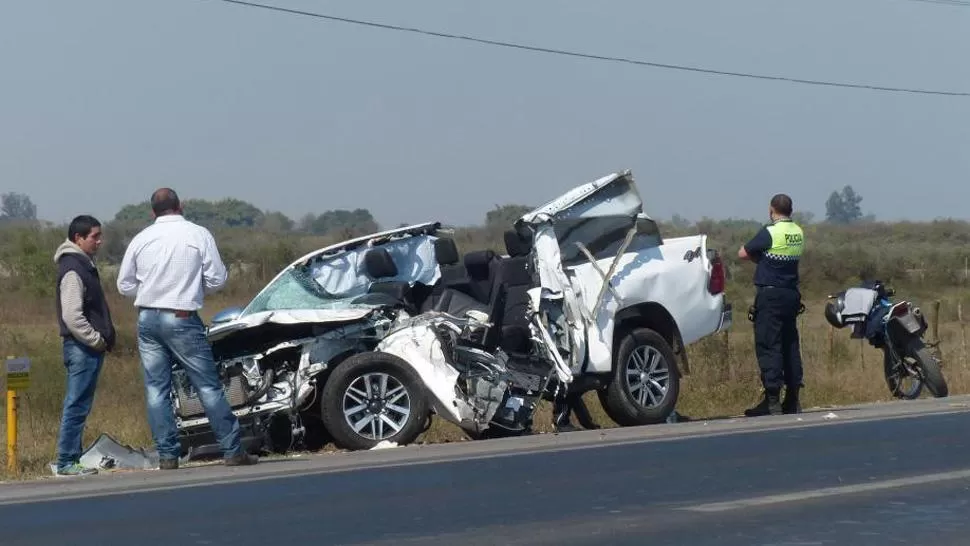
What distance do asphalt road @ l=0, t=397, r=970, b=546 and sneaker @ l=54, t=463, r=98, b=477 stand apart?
10.2 inches

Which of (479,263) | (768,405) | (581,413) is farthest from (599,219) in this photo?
(768,405)

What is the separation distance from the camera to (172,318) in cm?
1130

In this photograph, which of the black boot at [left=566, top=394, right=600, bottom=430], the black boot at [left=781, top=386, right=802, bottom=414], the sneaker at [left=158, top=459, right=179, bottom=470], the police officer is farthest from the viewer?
the black boot at [left=781, top=386, right=802, bottom=414]

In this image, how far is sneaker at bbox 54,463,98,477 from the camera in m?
11.2

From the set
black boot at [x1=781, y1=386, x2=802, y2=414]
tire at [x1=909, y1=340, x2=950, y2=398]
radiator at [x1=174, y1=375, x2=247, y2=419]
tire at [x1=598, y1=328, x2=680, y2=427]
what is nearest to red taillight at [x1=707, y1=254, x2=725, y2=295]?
tire at [x1=598, y1=328, x2=680, y2=427]

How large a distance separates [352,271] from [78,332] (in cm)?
291

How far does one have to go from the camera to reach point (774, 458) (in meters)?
11.1

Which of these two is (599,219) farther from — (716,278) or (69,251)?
(69,251)

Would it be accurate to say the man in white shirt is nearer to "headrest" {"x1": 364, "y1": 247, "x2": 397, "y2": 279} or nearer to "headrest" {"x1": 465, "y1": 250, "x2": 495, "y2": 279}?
"headrest" {"x1": 364, "y1": 247, "x2": 397, "y2": 279}

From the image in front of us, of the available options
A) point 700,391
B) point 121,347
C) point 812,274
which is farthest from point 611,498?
point 812,274

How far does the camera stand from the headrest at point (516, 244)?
13711mm

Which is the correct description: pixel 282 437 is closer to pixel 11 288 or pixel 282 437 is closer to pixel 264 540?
pixel 264 540

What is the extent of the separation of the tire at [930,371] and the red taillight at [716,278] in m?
3.30

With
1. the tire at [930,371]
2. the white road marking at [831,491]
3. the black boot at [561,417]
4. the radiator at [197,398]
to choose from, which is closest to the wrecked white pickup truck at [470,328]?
the radiator at [197,398]
